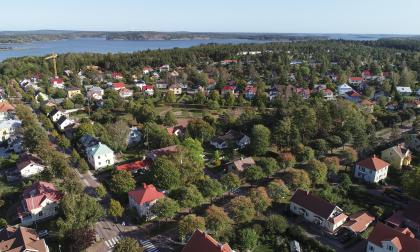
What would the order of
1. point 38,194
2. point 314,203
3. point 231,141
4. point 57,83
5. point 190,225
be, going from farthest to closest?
1. point 57,83
2. point 231,141
3. point 38,194
4. point 314,203
5. point 190,225

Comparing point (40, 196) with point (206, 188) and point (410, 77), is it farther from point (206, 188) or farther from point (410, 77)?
point (410, 77)

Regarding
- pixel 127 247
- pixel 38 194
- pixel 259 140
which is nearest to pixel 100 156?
pixel 38 194

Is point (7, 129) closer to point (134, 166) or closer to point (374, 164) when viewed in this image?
point (134, 166)

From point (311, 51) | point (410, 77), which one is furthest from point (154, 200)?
point (311, 51)

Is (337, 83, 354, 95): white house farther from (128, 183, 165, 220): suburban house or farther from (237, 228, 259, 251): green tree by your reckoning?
(237, 228, 259, 251): green tree

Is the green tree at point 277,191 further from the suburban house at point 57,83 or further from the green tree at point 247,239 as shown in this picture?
the suburban house at point 57,83

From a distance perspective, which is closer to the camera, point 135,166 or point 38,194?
point 38,194

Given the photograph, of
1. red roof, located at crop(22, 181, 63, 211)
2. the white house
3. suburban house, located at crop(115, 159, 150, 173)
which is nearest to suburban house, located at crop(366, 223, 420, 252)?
suburban house, located at crop(115, 159, 150, 173)
